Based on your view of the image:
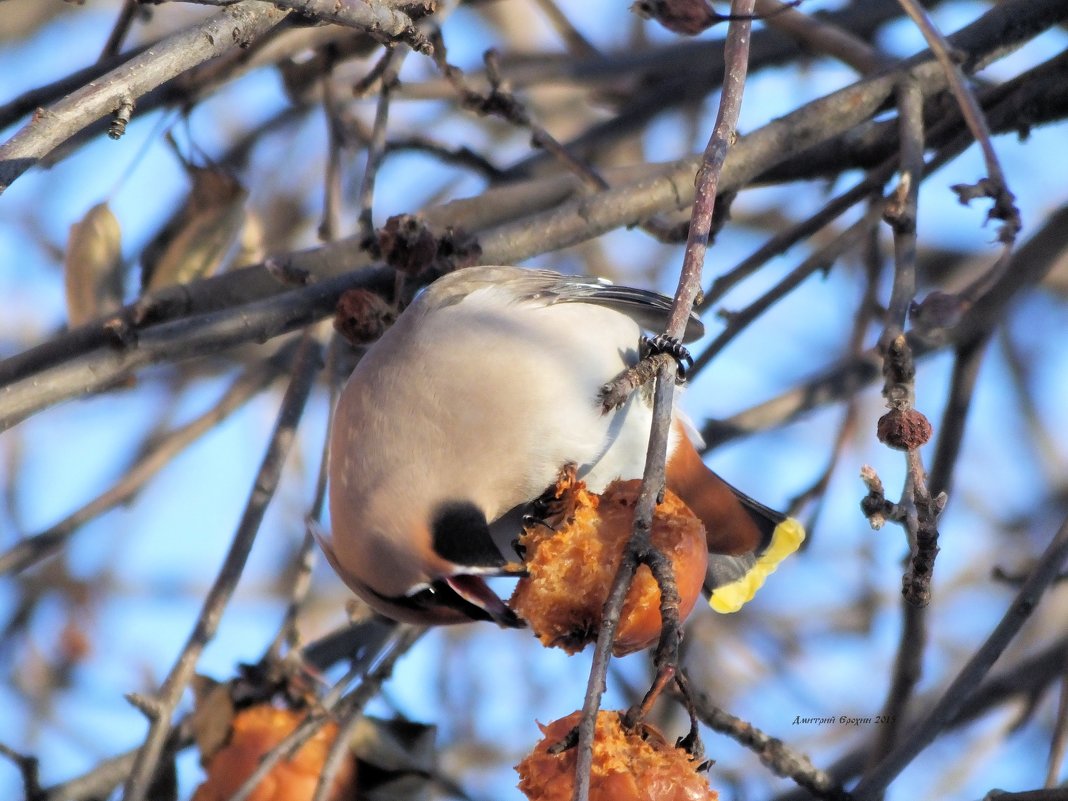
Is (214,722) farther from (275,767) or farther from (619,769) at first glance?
(619,769)

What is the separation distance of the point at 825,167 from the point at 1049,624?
6.87 ft

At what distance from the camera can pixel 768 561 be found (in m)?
3.01

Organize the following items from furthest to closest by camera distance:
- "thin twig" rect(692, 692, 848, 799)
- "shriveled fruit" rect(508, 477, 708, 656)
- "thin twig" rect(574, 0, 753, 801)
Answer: "thin twig" rect(692, 692, 848, 799), "shriveled fruit" rect(508, 477, 708, 656), "thin twig" rect(574, 0, 753, 801)

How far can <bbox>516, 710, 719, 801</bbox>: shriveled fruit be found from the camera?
1630mm

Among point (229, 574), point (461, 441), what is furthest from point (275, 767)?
point (461, 441)

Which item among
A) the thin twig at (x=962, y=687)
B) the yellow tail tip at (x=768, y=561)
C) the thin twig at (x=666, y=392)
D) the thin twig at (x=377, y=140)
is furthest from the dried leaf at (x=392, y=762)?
the thin twig at (x=666, y=392)

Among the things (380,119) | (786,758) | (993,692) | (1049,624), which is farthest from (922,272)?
(786,758)

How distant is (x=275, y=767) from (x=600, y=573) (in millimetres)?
1033

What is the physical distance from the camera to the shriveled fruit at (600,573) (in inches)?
76.0

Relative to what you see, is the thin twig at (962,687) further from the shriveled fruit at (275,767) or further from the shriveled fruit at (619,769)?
the shriveled fruit at (275,767)

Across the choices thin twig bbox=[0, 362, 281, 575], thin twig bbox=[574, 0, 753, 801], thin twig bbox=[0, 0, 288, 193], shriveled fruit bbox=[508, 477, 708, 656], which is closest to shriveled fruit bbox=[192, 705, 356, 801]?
thin twig bbox=[0, 362, 281, 575]

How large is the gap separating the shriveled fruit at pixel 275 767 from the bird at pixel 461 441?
14.1 inches

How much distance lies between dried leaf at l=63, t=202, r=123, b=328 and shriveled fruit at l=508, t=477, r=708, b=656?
1541 mm

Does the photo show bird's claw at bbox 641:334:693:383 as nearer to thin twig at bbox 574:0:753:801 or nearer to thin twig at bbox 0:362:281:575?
thin twig at bbox 574:0:753:801
